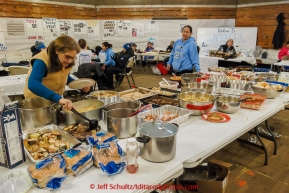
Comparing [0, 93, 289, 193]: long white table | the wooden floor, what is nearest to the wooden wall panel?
the wooden floor

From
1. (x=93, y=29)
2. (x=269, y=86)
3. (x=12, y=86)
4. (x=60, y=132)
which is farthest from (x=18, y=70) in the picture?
(x=93, y=29)

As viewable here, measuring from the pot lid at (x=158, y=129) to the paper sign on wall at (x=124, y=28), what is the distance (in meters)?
8.12

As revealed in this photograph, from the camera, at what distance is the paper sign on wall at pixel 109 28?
8.88m

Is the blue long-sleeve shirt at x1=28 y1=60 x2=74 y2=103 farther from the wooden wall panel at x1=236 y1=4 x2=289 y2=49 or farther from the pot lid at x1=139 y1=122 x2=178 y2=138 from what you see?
the wooden wall panel at x1=236 y1=4 x2=289 y2=49

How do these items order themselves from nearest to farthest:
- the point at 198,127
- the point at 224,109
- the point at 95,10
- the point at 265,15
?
the point at 198,127 < the point at 224,109 < the point at 265,15 < the point at 95,10

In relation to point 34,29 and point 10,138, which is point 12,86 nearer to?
point 10,138

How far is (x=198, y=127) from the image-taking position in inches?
63.2

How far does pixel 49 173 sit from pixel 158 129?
54 centimetres

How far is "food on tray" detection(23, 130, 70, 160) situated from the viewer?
114cm

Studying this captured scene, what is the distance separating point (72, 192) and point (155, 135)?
443mm

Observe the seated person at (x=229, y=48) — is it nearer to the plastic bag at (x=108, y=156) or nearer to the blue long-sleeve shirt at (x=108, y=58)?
the blue long-sleeve shirt at (x=108, y=58)

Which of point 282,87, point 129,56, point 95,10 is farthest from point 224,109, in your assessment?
point 95,10

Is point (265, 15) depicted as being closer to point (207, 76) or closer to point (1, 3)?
point (207, 76)

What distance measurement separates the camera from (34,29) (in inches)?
279
